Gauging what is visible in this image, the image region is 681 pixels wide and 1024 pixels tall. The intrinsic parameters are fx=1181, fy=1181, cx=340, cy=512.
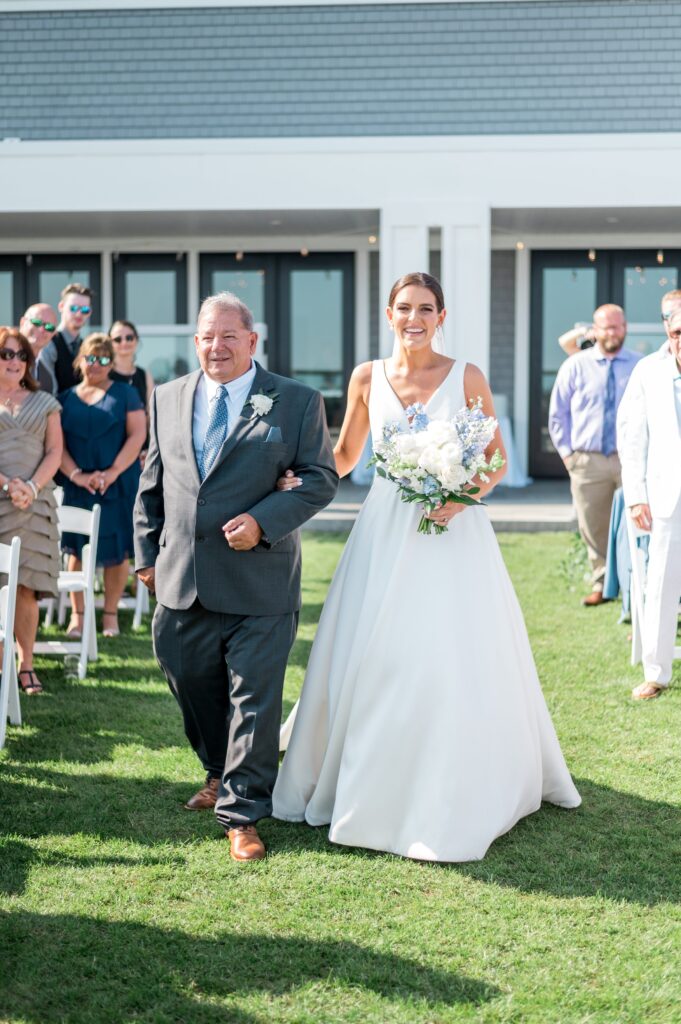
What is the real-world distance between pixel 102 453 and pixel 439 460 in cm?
408

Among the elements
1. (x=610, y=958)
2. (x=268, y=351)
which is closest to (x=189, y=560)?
(x=610, y=958)

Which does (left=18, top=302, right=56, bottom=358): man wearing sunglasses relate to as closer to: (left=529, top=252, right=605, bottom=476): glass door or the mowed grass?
the mowed grass

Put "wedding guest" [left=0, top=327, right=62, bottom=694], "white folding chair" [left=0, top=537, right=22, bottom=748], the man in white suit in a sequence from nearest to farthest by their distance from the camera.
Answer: "white folding chair" [left=0, top=537, right=22, bottom=748] → the man in white suit → "wedding guest" [left=0, top=327, right=62, bottom=694]

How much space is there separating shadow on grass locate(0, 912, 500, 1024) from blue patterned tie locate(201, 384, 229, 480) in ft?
5.38

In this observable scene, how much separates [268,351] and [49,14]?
5.11m

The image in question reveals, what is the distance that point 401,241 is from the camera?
1375 cm

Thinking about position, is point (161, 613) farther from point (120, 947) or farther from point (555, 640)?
point (555, 640)

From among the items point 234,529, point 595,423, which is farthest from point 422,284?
point 595,423

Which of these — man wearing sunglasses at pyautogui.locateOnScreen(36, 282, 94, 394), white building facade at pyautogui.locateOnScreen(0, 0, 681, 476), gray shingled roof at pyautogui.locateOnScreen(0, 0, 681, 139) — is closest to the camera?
man wearing sunglasses at pyautogui.locateOnScreen(36, 282, 94, 394)

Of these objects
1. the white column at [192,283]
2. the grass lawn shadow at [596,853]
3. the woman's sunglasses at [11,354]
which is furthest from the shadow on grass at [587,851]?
the white column at [192,283]

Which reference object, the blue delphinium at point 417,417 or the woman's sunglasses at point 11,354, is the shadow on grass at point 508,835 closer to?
the blue delphinium at point 417,417

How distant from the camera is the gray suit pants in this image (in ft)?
14.4

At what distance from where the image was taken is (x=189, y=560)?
4398 millimetres

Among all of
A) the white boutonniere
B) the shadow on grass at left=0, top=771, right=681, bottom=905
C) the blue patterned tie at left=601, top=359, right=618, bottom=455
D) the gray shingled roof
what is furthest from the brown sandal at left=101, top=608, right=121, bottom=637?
the gray shingled roof
